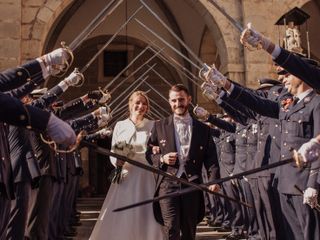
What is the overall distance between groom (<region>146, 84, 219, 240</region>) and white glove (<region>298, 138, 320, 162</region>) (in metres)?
1.70

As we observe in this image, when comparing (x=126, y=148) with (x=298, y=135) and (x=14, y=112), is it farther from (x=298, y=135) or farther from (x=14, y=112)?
(x=14, y=112)

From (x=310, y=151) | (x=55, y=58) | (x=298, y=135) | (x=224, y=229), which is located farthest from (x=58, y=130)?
(x=224, y=229)

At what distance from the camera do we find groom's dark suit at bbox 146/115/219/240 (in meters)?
5.12

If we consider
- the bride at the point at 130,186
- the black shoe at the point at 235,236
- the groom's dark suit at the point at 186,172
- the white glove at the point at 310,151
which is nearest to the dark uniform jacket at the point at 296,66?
the white glove at the point at 310,151

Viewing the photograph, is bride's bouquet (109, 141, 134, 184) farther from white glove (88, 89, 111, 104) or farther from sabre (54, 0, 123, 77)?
white glove (88, 89, 111, 104)

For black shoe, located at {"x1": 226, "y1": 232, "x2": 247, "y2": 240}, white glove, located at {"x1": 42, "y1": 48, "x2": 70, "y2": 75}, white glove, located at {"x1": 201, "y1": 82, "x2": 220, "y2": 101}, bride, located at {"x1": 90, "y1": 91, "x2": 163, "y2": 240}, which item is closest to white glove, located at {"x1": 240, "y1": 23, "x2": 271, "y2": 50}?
white glove, located at {"x1": 42, "y1": 48, "x2": 70, "y2": 75}

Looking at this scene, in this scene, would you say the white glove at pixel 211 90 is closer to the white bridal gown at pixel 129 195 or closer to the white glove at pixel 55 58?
the white bridal gown at pixel 129 195

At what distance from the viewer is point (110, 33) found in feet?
59.0

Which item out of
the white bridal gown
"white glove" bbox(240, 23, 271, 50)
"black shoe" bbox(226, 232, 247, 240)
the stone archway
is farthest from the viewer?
the stone archway

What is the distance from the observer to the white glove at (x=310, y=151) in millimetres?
3396

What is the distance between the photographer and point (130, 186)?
6.27 meters

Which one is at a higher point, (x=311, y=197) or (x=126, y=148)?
(x=126, y=148)

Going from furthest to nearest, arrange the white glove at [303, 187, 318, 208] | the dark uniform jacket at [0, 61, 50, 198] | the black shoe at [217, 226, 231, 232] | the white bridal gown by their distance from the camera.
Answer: the black shoe at [217, 226, 231, 232] → the white bridal gown → the white glove at [303, 187, 318, 208] → the dark uniform jacket at [0, 61, 50, 198]

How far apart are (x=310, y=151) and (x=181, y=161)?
78.0 inches
